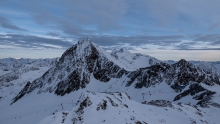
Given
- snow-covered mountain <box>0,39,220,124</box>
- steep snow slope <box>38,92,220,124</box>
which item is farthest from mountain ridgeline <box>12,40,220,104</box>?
steep snow slope <box>38,92,220,124</box>

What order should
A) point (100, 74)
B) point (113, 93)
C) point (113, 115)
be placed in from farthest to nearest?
point (100, 74) < point (113, 93) < point (113, 115)

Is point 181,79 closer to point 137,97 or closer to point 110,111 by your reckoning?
point 137,97

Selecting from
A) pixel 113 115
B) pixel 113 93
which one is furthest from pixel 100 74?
pixel 113 115

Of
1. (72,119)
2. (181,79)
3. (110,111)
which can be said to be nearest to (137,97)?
(181,79)

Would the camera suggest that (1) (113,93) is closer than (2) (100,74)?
Yes

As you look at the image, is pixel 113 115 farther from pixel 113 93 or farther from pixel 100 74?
pixel 100 74

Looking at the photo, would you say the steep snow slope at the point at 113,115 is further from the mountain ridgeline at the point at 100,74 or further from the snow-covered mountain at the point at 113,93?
the mountain ridgeline at the point at 100,74

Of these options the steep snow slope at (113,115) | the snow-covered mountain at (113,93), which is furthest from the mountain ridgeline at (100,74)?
the steep snow slope at (113,115)

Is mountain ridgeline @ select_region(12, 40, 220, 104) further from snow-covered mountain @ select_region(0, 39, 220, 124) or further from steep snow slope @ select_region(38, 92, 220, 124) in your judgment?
steep snow slope @ select_region(38, 92, 220, 124)
